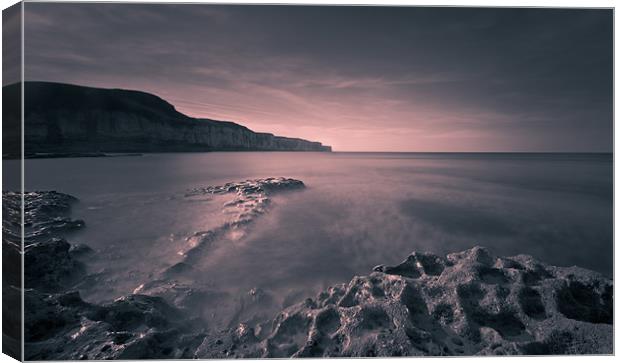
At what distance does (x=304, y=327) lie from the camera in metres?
2.05

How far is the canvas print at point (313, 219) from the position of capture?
1984 millimetres

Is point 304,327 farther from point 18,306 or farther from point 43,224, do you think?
point 43,224

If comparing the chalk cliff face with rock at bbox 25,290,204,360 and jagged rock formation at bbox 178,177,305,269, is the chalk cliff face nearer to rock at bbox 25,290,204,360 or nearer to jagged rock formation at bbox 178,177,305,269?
jagged rock formation at bbox 178,177,305,269

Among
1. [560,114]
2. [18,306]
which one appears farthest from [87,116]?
[560,114]

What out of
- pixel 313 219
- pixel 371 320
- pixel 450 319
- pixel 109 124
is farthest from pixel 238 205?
pixel 109 124

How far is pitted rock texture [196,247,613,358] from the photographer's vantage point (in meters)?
1.89

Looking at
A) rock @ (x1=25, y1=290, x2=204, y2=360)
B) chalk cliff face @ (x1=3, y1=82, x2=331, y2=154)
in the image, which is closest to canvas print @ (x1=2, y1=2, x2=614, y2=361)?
rock @ (x1=25, y1=290, x2=204, y2=360)

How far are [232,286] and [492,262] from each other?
2930 millimetres

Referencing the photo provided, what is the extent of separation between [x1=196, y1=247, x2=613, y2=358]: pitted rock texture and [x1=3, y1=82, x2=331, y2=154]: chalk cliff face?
11.0ft

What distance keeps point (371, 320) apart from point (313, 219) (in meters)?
2.22

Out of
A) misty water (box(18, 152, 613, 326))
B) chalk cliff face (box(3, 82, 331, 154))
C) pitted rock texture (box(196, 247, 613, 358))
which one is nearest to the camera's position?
pitted rock texture (box(196, 247, 613, 358))

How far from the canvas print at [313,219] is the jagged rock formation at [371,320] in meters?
0.02

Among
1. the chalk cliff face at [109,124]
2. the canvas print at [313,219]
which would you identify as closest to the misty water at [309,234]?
the canvas print at [313,219]

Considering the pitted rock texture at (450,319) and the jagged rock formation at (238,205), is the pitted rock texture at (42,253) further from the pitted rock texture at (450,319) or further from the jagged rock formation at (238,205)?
the pitted rock texture at (450,319)
